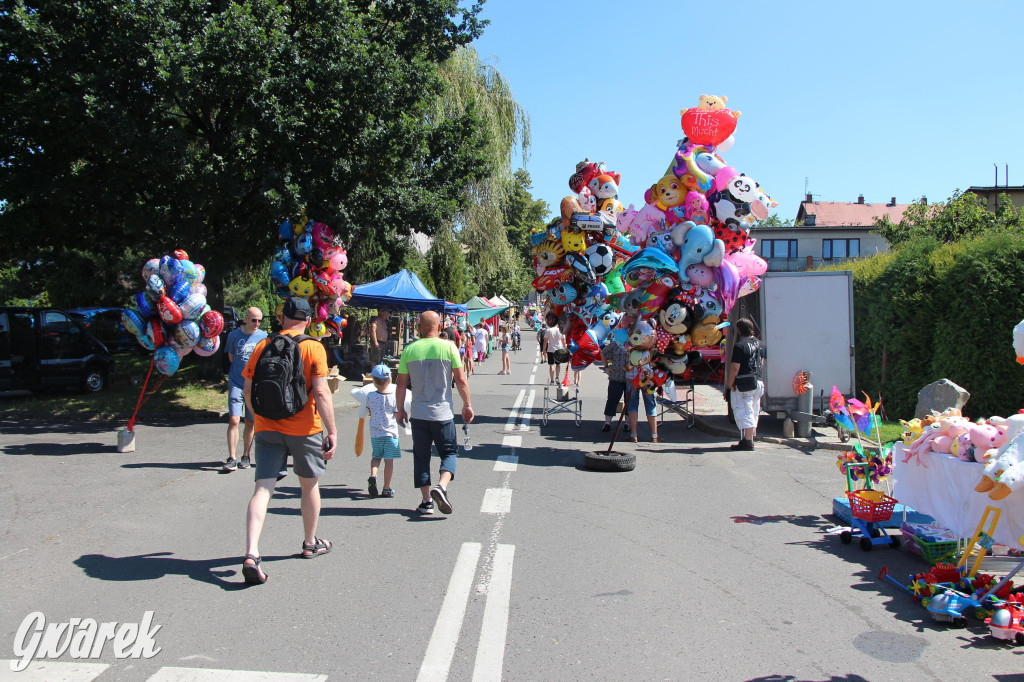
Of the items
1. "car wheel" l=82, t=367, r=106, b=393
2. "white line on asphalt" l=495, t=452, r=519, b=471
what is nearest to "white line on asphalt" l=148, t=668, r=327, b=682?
"white line on asphalt" l=495, t=452, r=519, b=471

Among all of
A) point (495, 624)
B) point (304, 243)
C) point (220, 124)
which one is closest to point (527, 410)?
point (304, 243)

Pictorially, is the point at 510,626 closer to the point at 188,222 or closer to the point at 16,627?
the point at 16,627

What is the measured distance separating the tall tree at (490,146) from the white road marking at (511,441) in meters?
13.1

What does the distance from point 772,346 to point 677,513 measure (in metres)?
5.69

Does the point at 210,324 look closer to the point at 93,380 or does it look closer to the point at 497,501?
the point at 497,501

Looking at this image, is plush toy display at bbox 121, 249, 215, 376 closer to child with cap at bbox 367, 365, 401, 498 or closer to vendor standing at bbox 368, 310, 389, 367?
child with cap at bbox 367, 365, 401, 498

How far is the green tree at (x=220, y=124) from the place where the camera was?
11625 mm

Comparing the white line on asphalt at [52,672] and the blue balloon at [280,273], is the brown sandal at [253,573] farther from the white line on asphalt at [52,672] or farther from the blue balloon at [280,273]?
the blue balloon at [280,273]

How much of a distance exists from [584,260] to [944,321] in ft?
19.8

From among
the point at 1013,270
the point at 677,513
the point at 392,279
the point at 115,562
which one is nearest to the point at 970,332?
the point at 1013,270

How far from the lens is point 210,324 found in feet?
33.8

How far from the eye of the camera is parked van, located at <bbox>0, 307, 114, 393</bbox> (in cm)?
1462

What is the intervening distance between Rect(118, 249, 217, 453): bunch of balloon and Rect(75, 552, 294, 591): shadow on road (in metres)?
4.83

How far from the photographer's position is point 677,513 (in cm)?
712
